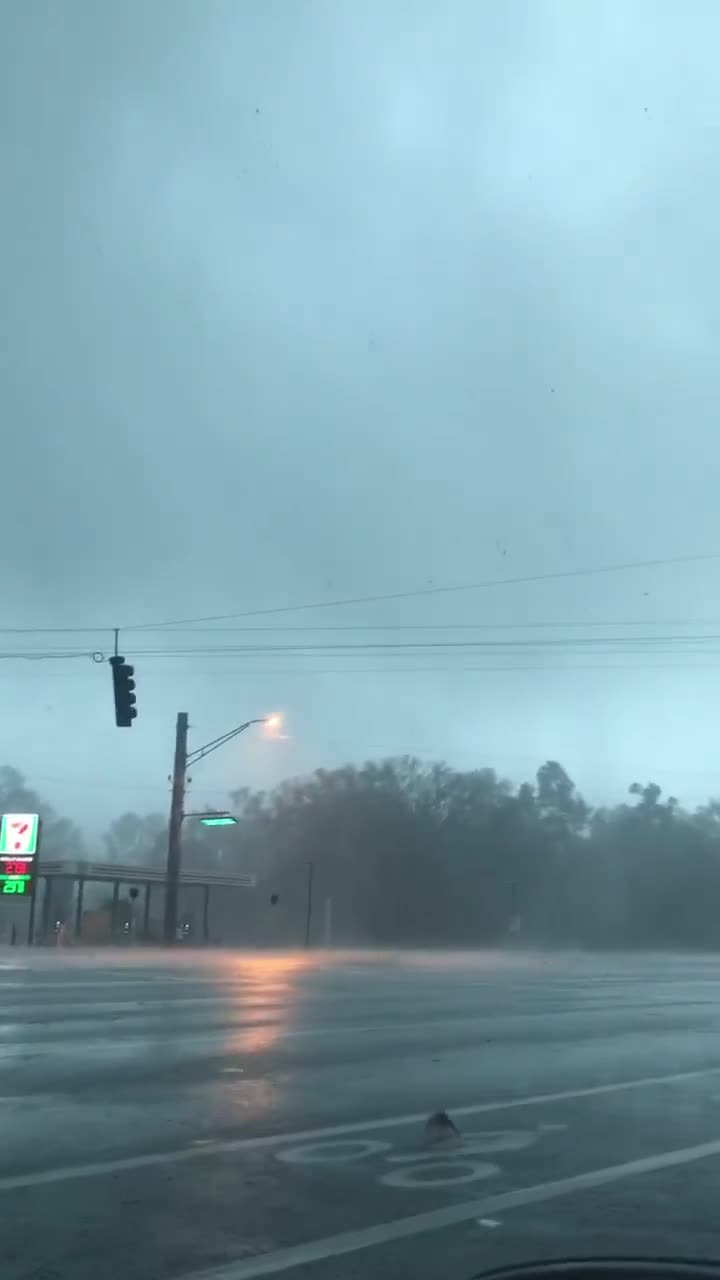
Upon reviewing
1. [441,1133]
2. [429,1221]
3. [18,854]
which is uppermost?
[18,854]

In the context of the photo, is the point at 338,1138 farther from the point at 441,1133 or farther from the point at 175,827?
the point at 175,827

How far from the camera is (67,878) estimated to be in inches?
2115

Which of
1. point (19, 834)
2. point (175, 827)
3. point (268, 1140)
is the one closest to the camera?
point (268, 1140)

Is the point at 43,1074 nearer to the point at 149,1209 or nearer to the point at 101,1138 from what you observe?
the point at 101,1138

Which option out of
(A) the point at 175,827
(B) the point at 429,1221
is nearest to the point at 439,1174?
(B) the point at 429,1221

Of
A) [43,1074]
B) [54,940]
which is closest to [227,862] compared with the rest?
[54,940]

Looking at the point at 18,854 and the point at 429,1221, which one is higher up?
the point at 18,854

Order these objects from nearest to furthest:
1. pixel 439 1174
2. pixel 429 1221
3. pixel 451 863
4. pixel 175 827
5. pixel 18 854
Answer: pixel 429 1221 → pixel 439 1174 → pixel 175 827 → pixel 18 854 → pixel 451 863

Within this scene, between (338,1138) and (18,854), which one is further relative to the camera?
(18,854)

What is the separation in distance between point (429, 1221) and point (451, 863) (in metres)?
58.7

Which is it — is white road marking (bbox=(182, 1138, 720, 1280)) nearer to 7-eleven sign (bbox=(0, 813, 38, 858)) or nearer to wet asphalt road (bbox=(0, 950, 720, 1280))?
wet asphalt road (bbox=(0, 950, 720, 1280))

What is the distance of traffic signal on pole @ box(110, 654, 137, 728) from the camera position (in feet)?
80.2

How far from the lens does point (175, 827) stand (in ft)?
150

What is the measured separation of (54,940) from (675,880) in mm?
31121
